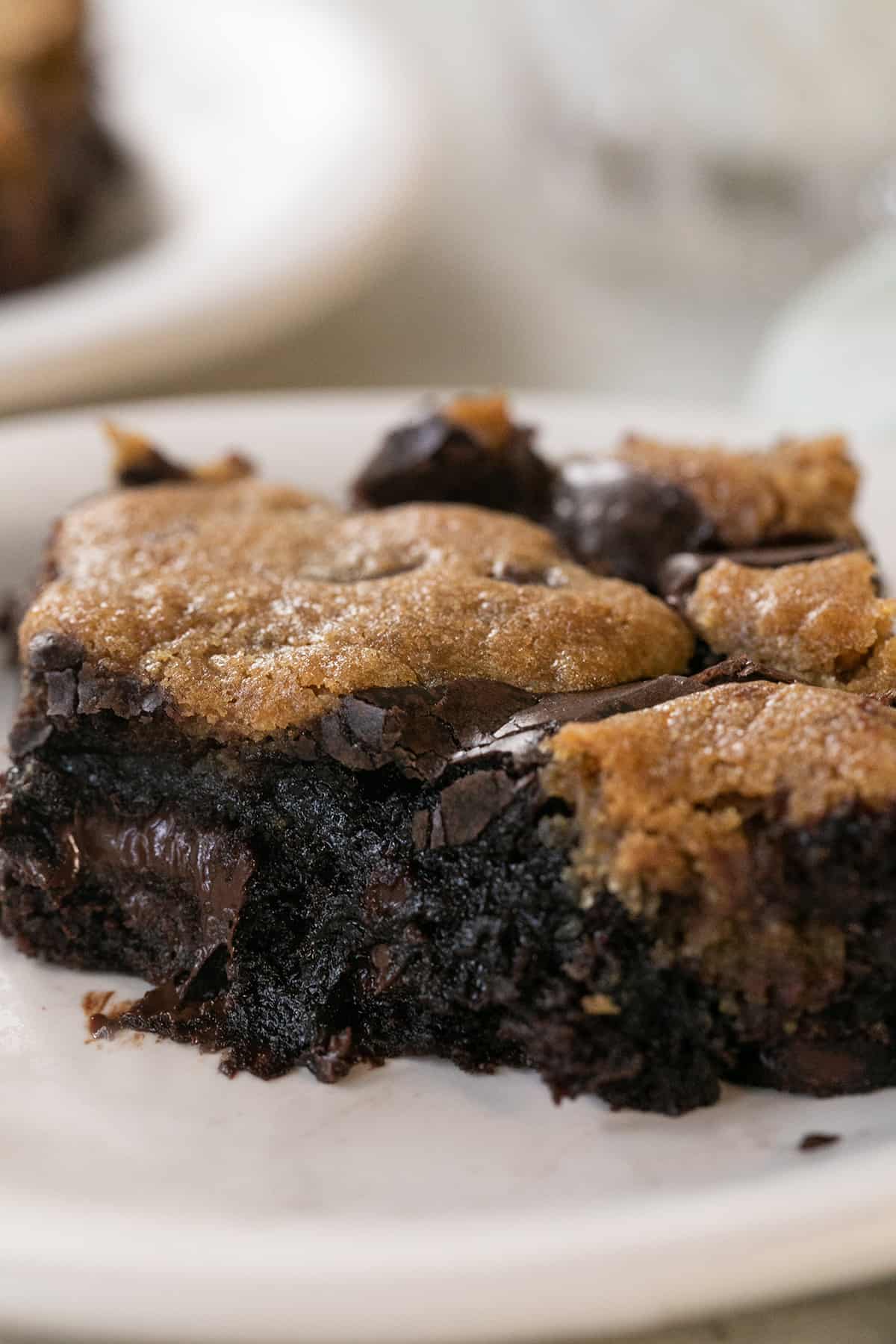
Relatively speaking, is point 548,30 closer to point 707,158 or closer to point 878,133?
point 707,158

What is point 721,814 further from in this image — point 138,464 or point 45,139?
point 45,139

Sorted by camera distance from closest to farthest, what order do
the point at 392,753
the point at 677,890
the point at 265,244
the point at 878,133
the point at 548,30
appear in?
the point at 677,890, the point at 392,753, the point at 265,244, the point at 878,133, the point at 548,30

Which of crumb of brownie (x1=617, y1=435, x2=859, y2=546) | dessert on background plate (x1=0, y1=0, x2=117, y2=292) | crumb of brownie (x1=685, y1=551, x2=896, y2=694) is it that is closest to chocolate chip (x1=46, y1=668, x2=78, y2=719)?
crumb of brownie (x1=685, y1=551, x2=896, y2=694)

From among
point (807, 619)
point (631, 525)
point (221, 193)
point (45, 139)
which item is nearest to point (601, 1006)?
point (807, 619)

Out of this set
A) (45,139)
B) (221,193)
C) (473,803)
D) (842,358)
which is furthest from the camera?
(221,193)

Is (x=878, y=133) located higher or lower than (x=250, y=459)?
higher

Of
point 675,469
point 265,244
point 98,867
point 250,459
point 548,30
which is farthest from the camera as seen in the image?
point 548,30

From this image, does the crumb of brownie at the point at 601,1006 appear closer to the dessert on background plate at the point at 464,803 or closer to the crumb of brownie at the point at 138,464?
the dessert on background plate at the point at 464,803

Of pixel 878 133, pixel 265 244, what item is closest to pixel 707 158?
pixel 878 133

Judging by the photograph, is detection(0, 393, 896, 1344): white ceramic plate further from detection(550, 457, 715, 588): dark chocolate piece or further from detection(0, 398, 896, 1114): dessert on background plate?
detection(550, 457, 715, 588): dark chocolate piece
